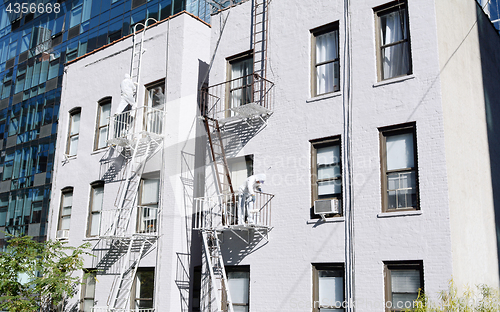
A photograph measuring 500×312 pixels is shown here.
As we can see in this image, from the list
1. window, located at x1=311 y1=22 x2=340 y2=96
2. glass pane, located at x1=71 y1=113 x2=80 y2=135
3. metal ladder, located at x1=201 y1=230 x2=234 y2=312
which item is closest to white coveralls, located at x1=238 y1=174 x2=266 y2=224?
metal ladder, located at x1=201 y1=230 x2=234 y2=312

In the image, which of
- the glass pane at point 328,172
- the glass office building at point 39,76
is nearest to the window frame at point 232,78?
the glass pane at point 328,172

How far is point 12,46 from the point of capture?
37.6m

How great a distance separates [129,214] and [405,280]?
9407 millimetres

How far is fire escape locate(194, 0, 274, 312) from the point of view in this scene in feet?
49.0

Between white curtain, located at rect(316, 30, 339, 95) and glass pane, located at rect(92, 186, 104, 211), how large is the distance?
9.57 meters

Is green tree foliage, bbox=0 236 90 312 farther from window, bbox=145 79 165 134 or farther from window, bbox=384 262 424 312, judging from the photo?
window, bbox=384 262 424 312

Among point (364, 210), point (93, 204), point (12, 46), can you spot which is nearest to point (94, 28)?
point (12, 46)

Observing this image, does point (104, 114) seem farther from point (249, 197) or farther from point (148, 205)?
point (249, 197)

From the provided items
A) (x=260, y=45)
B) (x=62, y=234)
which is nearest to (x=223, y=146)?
(x=260, y=45)

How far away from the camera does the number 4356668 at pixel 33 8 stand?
3494 cm

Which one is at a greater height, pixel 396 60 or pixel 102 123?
pixel 102 123

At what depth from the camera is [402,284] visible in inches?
481

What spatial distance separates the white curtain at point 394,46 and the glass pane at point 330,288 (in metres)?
5.35

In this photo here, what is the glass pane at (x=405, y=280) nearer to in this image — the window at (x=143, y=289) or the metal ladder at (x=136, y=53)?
the window at (x=143, y=289)
